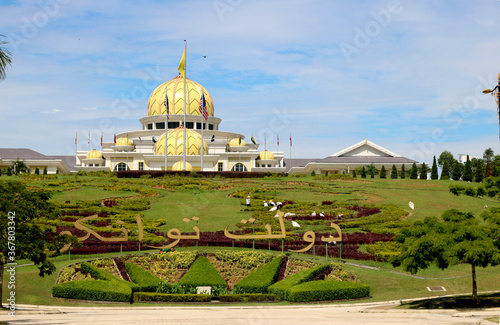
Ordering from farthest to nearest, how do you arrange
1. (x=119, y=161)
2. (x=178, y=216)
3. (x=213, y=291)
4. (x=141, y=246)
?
1. (x=119, y=161)
2. (x=178, y=216)
3. (x=141, y=246)
4. (x=213, y=291)

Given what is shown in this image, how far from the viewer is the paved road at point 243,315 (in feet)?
53.3

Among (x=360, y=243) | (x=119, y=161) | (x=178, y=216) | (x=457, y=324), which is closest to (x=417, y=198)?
(x=360, y=243)

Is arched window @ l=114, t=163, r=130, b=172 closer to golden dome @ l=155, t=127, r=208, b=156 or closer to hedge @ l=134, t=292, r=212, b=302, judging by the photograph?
golden dome @ l=155, t=127, r=208, b=156

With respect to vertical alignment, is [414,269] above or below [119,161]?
below

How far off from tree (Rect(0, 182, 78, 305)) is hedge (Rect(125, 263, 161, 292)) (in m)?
4.43

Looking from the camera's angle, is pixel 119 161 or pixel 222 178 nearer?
pixel 222 178

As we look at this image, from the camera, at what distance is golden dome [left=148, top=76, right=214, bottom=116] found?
7219 centimetres

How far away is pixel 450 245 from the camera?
751 inches

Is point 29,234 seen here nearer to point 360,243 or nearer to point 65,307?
point 65,307

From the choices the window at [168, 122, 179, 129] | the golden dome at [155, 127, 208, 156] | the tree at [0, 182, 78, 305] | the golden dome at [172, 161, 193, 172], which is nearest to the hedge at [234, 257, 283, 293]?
the tree at [0, 182, 78, 305]

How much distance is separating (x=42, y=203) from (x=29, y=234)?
143cm

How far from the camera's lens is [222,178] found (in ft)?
183

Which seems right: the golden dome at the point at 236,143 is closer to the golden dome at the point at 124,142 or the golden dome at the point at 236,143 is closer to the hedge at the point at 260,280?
the golden dome at the point at 124,142

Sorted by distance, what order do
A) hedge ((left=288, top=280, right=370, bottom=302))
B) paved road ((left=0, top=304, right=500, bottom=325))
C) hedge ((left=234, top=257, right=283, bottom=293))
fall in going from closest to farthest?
paved road ((left=0, top=304, right=500, bottom=325))
hedge ((left=288, top=280, right=370, bottom=302))
hedge ((left=234, top=257, right=283, bottom=293))
